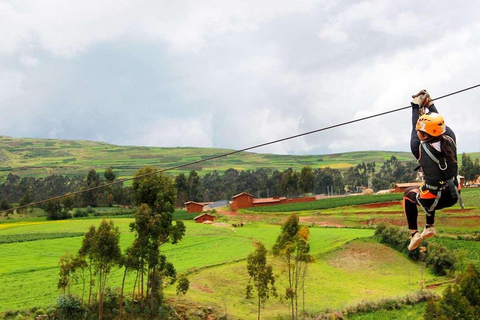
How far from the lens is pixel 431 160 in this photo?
5883mm

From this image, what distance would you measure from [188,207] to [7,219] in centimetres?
3500

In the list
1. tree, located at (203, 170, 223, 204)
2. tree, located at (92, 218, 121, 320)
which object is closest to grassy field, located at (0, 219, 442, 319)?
tree, located at (92, 218, 121, 320)

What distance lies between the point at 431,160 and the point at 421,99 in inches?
38.1

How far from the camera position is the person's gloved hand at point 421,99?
634 centimetres

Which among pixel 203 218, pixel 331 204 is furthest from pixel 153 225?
pixel 331 204

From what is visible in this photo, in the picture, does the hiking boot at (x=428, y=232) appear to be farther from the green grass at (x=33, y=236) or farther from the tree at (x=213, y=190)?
the tree at (x=213, y=190)

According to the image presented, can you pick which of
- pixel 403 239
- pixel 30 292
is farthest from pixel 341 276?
pixel 30 292


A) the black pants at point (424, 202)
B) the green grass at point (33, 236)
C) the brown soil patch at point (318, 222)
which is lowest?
the brown soil patch at point (318, 222)

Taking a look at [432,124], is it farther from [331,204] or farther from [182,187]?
[182,187]

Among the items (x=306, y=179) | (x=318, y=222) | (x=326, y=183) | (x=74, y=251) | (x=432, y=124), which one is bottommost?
(x=74, y=251)

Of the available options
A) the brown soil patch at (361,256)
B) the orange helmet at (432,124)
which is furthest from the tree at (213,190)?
the orange helmet at (432,124)

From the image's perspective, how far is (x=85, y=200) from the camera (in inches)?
4373

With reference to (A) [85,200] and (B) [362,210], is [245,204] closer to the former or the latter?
(B) [362,210]

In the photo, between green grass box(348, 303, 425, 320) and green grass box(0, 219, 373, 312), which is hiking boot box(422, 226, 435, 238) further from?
green grass box(0, 219, 373, 312)
